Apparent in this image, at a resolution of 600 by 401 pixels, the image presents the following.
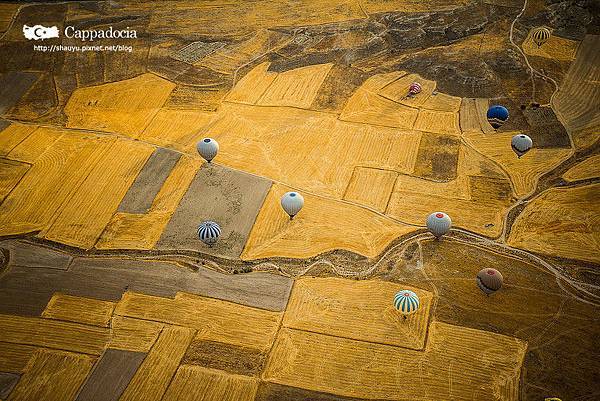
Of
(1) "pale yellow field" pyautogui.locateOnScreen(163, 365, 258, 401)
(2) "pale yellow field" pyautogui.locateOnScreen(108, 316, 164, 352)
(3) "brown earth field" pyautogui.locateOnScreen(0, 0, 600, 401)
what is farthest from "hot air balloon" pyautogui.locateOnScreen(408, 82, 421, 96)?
(1) "pale yellow field" pyautogui.locateOnScreen(163, 365, 258, 401)

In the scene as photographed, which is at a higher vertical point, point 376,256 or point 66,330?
point 66,330

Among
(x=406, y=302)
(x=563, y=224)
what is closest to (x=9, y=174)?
(x=406, y=302)

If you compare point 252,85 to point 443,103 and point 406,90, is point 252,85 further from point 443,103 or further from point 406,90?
point 443,103

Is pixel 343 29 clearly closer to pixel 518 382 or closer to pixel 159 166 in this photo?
pixel 159 166

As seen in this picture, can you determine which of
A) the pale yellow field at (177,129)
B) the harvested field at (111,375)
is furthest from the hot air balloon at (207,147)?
the harvested field at (111,375)

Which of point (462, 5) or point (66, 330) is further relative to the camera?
point (462, 5)

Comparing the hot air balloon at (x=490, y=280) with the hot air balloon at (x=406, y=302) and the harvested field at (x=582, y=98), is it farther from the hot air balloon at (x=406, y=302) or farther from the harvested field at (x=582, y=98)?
the harvested field at (x=582, y=98)

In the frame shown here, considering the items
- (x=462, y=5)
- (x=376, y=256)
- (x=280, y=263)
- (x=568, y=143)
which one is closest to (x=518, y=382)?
(x=376, y=256)

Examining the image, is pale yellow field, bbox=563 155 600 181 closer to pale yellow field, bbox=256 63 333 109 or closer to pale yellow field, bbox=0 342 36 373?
pale yellow field, bbox=256 63 333 109
